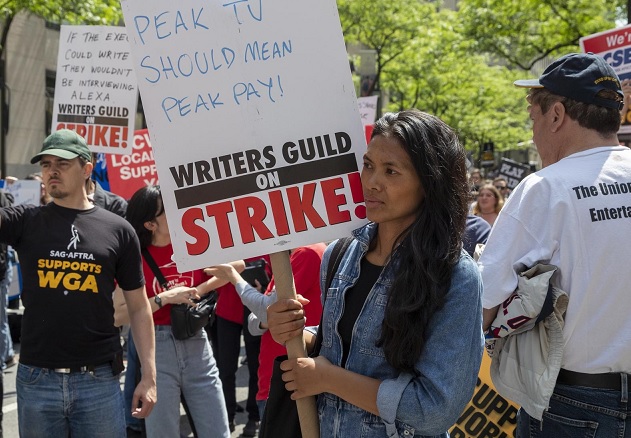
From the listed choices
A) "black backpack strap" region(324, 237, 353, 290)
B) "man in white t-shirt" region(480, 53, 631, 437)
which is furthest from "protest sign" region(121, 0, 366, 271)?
"man in white t-shirt" region(480, 53, 631, 437)

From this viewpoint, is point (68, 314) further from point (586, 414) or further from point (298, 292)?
point (586, 414)

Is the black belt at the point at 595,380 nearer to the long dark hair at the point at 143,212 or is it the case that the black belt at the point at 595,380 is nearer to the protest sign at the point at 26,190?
the long dark hair at the point at 143,212

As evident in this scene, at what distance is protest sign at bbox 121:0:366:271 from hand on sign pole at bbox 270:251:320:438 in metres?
0.10

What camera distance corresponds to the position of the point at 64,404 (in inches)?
157

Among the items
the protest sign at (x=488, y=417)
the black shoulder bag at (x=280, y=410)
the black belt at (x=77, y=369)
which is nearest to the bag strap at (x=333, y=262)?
the black shoulder bag at (x=280, y=410)

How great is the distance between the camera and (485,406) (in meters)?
4.31

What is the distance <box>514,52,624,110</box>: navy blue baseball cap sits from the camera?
3051 mm

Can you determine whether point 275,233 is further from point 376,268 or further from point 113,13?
point 113,13

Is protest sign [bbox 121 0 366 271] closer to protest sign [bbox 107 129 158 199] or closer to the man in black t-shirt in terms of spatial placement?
the man in black t-shirt

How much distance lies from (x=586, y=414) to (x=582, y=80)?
3.82 feet

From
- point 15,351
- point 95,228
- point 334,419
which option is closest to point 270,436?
point 334,419

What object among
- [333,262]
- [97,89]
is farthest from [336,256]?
[97,89]

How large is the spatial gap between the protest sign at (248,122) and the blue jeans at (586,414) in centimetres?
96

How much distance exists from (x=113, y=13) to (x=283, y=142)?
631 inches
